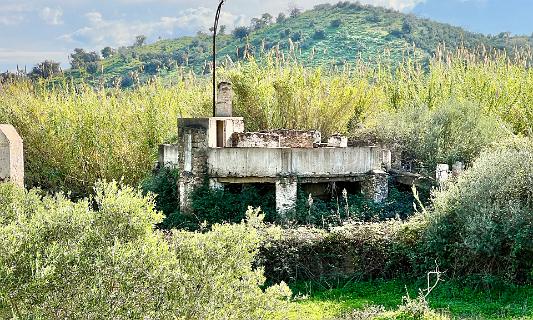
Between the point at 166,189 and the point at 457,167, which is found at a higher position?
the point at 457,167

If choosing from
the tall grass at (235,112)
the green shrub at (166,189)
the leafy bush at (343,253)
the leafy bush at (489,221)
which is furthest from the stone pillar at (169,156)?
the leafy bush at (489,221)

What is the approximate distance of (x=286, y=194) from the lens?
1734cm

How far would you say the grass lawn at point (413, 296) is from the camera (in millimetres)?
12250

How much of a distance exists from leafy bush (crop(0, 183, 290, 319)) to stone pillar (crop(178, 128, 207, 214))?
10104mm

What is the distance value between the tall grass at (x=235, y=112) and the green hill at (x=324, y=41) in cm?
2360

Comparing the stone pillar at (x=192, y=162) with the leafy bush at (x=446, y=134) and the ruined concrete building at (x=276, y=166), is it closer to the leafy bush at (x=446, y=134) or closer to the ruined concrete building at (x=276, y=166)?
the ruined concrete building at (x=276, y=166)

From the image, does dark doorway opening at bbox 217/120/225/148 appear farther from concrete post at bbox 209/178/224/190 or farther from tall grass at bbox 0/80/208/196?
tall grass at bbox 0/80/208/196

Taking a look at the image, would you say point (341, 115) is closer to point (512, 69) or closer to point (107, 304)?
point (512, 69)

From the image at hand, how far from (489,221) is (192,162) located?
750cm

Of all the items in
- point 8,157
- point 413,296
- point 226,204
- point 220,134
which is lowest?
point 413,296

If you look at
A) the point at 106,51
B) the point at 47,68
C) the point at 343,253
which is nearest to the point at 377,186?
the point at 343,253

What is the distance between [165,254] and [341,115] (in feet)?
54.6

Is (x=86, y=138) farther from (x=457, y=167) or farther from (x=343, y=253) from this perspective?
(x=457, y=167)

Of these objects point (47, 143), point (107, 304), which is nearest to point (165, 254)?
point (107, 304)
